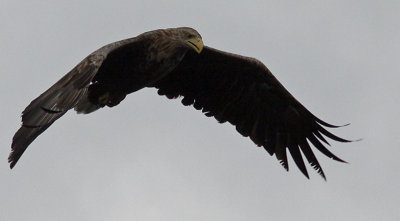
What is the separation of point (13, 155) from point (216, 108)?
4.73 m

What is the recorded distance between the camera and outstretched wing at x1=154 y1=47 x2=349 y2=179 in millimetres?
17000

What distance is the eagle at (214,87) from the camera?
1577 centimetres

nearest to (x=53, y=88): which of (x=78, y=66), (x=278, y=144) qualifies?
(x=78, y=66)

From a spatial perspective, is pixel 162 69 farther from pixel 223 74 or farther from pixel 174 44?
pixel 223 74

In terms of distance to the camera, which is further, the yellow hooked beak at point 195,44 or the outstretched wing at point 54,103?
the yellow hooked beak at point 195,44

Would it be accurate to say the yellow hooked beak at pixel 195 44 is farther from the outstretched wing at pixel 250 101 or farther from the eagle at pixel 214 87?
the outstretched wing at pixel 250 101

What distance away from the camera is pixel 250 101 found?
57.2 feet

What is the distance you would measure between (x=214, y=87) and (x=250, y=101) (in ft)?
1.93

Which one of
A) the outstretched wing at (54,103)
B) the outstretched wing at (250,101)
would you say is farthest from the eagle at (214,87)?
the outstretched wing at (54,103)

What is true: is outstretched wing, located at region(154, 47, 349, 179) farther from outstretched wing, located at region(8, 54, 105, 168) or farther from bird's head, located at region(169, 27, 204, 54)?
outstretched wing, located at region(8, 54, 105, 168)

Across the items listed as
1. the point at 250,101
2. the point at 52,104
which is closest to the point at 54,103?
the point at 52,104

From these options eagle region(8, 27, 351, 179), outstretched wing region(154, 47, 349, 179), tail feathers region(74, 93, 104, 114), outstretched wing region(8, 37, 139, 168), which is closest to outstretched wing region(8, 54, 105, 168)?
outstretched wing region(8, 37, 139, 168)

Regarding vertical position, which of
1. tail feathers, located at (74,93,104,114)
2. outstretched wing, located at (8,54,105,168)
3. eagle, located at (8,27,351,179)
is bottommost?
outstretched wing, located at (8,54,105,168)

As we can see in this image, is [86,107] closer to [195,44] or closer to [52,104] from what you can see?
[195,44]
